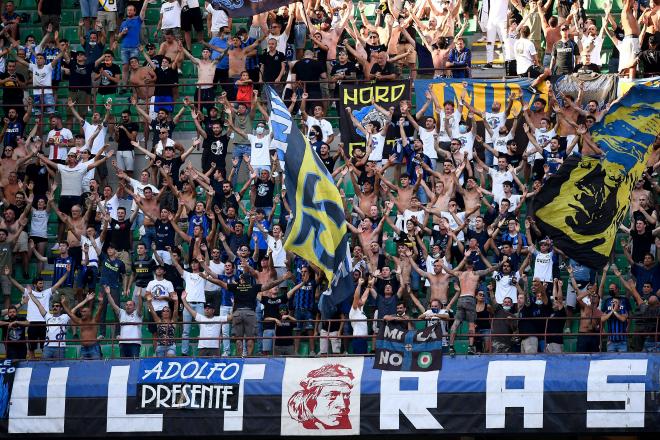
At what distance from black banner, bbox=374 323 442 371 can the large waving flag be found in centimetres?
158

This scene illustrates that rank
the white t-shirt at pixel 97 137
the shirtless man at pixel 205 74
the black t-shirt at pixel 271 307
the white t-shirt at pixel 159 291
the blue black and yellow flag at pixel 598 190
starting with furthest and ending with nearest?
1. the shirtless man at pixel 205 74
2. the white t-shirt at pixel 97 137
3. the white t-shirt at pixel 159 291
4. the black t-shirt at pixel 271 307
5. the blue black and yellow flag at pixel 598 190

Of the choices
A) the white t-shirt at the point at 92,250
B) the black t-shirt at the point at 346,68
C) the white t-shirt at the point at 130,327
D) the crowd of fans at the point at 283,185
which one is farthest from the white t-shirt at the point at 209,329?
the black t-shirt at the point at 346,68

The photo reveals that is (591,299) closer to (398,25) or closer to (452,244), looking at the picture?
(452,244)

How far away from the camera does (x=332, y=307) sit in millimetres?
28875

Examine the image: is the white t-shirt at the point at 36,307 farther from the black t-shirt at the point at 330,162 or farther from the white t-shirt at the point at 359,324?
the black t-shirt at the point at 330,162

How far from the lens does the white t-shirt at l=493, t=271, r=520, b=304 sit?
95.5 ft

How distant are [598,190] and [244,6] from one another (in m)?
7.60

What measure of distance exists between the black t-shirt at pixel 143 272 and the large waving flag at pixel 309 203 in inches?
160

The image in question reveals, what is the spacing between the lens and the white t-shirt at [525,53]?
32.9 meters

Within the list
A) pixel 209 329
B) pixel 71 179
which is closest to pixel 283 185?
pixel 209 329

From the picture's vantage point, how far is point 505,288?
29109mm

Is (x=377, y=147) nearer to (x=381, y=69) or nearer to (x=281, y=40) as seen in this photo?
(x=381, y=69)

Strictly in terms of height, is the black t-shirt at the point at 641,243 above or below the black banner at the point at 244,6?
below

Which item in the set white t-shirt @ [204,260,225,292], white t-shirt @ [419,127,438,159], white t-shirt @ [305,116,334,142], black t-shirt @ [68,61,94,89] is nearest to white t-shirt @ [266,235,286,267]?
white t-shirt @ [204,260,225,292]
